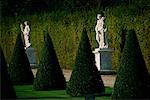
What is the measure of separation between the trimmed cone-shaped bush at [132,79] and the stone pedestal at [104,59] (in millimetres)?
10804

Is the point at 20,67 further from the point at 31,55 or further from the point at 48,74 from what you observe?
the point at 31,55

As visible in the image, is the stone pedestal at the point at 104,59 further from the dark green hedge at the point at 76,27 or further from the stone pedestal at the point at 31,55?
the stone pedestal at the point at 31,55

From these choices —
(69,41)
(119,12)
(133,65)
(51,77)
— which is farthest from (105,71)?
(133,65)

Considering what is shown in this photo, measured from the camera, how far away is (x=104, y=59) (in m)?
24.0

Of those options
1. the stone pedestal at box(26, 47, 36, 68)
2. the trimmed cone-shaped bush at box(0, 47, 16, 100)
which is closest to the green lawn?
the trimmed cone-shaped bush at box(0, 47, 16, 100)

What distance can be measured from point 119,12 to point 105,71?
3.19 meters

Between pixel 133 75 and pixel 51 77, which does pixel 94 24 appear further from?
pixel 133 75

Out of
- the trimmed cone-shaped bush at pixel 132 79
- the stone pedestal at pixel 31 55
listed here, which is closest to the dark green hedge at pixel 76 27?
the stone pedestal at pixel 31 55

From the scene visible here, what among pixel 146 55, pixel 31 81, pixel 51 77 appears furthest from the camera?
pixel 146 55

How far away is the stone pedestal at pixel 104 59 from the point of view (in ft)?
78.1

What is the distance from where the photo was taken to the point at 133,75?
A: 12711mm

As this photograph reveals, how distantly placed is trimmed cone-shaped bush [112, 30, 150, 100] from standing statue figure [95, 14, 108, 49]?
11.0m

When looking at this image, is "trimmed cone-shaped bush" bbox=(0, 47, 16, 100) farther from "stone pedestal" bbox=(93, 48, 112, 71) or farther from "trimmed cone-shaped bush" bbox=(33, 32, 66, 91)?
"stone pedestal" bbox=(93, 48, 112, 71)

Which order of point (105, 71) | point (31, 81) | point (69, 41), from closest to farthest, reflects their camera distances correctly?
point (31, 81) → point (105, 71) → point (69, 41)
